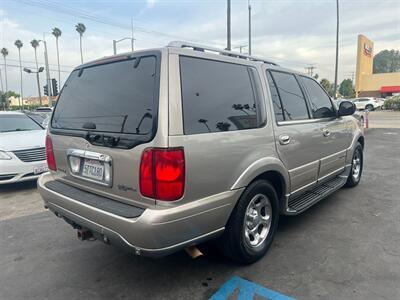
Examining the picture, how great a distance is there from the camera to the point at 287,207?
3.49 meters

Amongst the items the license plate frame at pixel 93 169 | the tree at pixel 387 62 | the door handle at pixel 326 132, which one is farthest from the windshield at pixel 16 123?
the tree at pixel 387 62

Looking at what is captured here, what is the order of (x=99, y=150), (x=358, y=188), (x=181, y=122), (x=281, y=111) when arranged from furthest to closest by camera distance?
(x=358, y=188)
(x=281, y=111)
(x=99, y=150)
(x=181, y=122)

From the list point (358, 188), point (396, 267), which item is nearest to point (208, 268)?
point (396, 267)

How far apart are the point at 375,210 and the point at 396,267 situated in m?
1.65

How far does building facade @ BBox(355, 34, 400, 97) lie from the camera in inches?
1930


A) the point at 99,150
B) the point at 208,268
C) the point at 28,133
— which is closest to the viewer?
the point at 99,150

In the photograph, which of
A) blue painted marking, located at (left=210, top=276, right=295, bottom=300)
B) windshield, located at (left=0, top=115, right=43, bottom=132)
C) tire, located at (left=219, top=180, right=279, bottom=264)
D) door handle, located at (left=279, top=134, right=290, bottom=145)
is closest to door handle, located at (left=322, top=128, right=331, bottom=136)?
door handle, located at (left=279, top=134, right=290, bottom=145)

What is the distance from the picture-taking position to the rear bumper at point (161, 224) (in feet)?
7.27

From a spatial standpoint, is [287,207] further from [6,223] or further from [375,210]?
[6,223]

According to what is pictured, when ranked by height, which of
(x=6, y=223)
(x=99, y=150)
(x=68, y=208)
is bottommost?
(x=6, y=223)

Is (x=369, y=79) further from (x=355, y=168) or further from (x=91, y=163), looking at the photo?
(x=91, y=163)

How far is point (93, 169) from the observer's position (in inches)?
106

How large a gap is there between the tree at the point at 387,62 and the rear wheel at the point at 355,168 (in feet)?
436

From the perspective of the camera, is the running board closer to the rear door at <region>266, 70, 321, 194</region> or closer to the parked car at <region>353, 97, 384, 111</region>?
the rear door at <region>266, 70, 321, 194</region>
